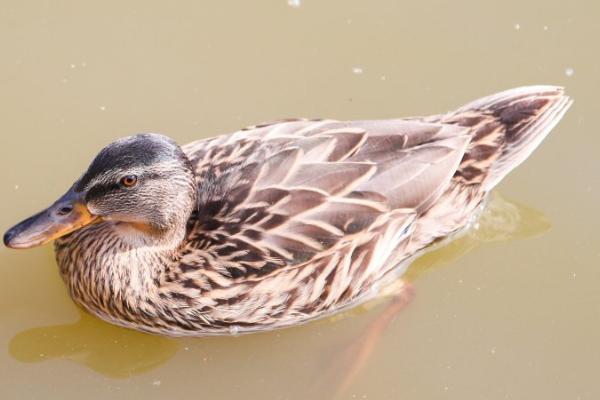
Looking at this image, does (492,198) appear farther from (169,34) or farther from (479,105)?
(169,34)

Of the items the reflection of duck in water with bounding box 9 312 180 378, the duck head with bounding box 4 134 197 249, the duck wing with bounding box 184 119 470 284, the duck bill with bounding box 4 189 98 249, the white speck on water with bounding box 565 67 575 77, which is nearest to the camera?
the duck head with bounding box 4 134 197 249

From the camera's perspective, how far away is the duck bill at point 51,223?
4121mm

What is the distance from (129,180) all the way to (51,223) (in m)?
0.45

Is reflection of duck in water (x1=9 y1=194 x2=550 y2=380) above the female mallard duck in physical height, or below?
below

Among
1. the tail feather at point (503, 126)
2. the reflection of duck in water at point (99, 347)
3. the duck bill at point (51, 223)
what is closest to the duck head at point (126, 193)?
the duck bill at point (51, 223)

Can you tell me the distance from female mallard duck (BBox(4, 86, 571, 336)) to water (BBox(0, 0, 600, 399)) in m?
0.25

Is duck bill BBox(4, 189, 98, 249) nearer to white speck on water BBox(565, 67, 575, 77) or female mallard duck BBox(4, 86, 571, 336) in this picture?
female mallard duck BBox(4, 86, 571, 336)

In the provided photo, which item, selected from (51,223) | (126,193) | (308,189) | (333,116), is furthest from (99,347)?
(333,116)

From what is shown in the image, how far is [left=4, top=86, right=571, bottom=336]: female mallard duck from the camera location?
13.7ft

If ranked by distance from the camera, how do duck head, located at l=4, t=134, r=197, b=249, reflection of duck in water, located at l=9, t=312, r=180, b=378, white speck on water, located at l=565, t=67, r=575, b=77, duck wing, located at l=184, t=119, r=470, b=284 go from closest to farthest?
duck head, located at l=4, t=134, r=197, b=249 → duck wing, located at l=184, t=119, r=470, b=284 → reflection of duck in water, located at l=9, t=312, r=180, b=378 → white speck on water, located at l=565, t=67, r=575, b=77

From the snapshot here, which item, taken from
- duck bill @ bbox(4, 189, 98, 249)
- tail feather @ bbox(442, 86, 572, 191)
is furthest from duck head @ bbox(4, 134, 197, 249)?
tail feather @ bbox(442, 86, 572, 191)

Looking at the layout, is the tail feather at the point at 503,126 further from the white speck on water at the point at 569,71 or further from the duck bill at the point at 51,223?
the duck bill at the point at 51,223

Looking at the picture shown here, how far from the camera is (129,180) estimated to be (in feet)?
13.3

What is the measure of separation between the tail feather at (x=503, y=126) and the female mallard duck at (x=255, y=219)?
13 millimetres
